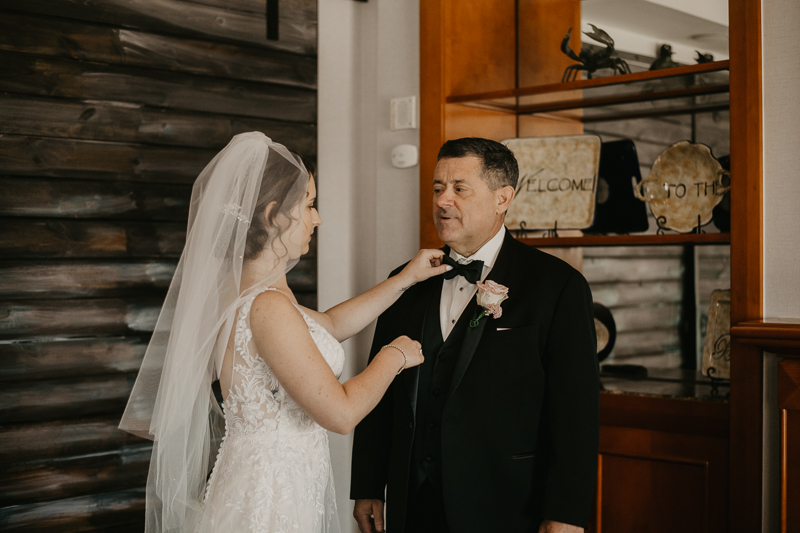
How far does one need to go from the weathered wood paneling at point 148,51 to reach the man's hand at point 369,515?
1820 millimetres

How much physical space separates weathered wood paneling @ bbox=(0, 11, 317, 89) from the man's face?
129 centimetres

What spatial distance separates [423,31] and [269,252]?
4.67 ft

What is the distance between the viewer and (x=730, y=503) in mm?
2111

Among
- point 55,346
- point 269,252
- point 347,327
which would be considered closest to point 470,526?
point 347,327

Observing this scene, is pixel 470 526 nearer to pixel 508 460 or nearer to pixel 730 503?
pixel 508 460

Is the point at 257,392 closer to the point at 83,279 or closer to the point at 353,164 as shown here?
the point at 83,279

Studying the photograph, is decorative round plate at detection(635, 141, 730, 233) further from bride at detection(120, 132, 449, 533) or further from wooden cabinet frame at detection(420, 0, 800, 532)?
bride at detection(120, 132, 449, 533)

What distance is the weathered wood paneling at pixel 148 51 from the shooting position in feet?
7.97

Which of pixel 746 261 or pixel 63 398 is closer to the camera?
pixel 746 261

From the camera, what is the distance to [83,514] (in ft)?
8.29

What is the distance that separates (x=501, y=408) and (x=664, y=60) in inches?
63.2

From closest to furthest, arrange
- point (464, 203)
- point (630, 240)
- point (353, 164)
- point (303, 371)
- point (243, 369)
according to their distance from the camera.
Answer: point (303, 371) → point (243, 369) → point (464, 203) → point (630, 240) → point (353, 164)

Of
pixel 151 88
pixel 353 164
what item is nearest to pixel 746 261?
pixel 353 164

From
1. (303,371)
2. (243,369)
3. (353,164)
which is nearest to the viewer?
(303,371)
